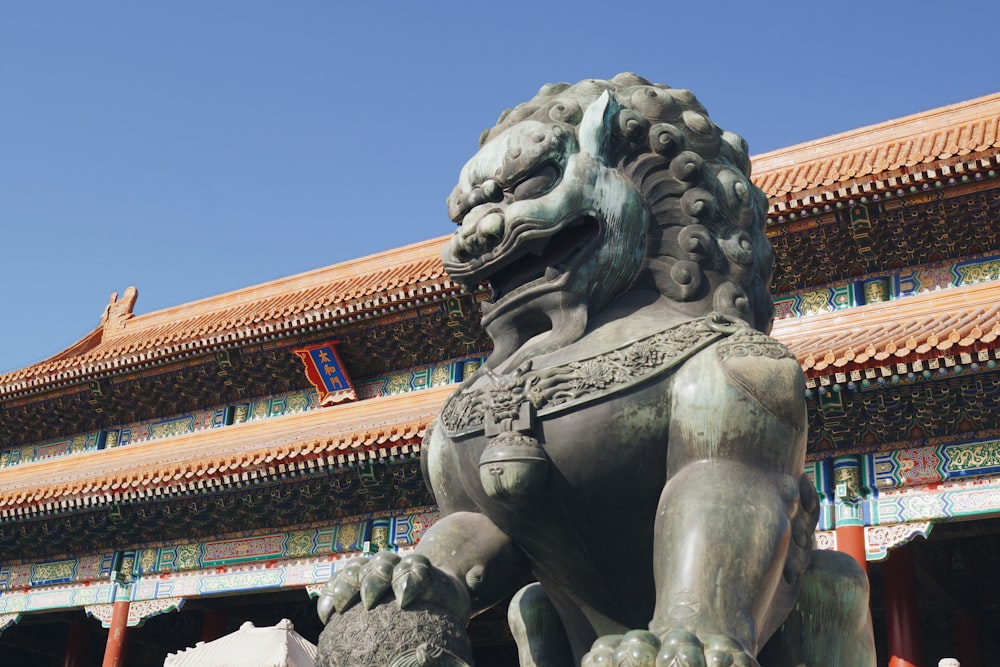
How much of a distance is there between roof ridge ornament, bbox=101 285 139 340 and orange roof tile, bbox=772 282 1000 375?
12198 mm

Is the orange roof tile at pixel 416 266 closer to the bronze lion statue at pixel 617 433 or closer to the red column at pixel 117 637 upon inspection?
the red column at pixel 117 637

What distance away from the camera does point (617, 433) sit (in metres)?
2.05

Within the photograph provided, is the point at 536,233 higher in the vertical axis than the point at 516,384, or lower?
higher

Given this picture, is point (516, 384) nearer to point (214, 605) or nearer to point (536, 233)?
point (536, 233)

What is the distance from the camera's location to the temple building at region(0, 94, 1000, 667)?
8.80 m

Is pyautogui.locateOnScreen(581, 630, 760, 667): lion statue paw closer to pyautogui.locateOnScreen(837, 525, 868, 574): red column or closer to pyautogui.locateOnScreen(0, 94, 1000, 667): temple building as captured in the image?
pyautogui.locateOnScreen(0, 94, 1000, 667): temple building

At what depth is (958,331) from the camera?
7875mm

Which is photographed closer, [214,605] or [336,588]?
[336,588]

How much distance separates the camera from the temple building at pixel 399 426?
8.80m

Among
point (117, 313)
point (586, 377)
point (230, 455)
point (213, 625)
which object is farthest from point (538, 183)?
point (117, 313)

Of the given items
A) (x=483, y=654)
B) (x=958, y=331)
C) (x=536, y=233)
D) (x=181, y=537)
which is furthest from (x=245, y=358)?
(x=536, y=233)

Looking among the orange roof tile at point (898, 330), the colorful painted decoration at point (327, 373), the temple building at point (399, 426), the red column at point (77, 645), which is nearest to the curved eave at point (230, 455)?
the temple building at point (399, 426)

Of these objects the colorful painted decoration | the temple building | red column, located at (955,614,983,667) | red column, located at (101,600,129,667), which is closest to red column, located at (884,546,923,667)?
the temple building

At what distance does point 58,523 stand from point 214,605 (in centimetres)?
221
